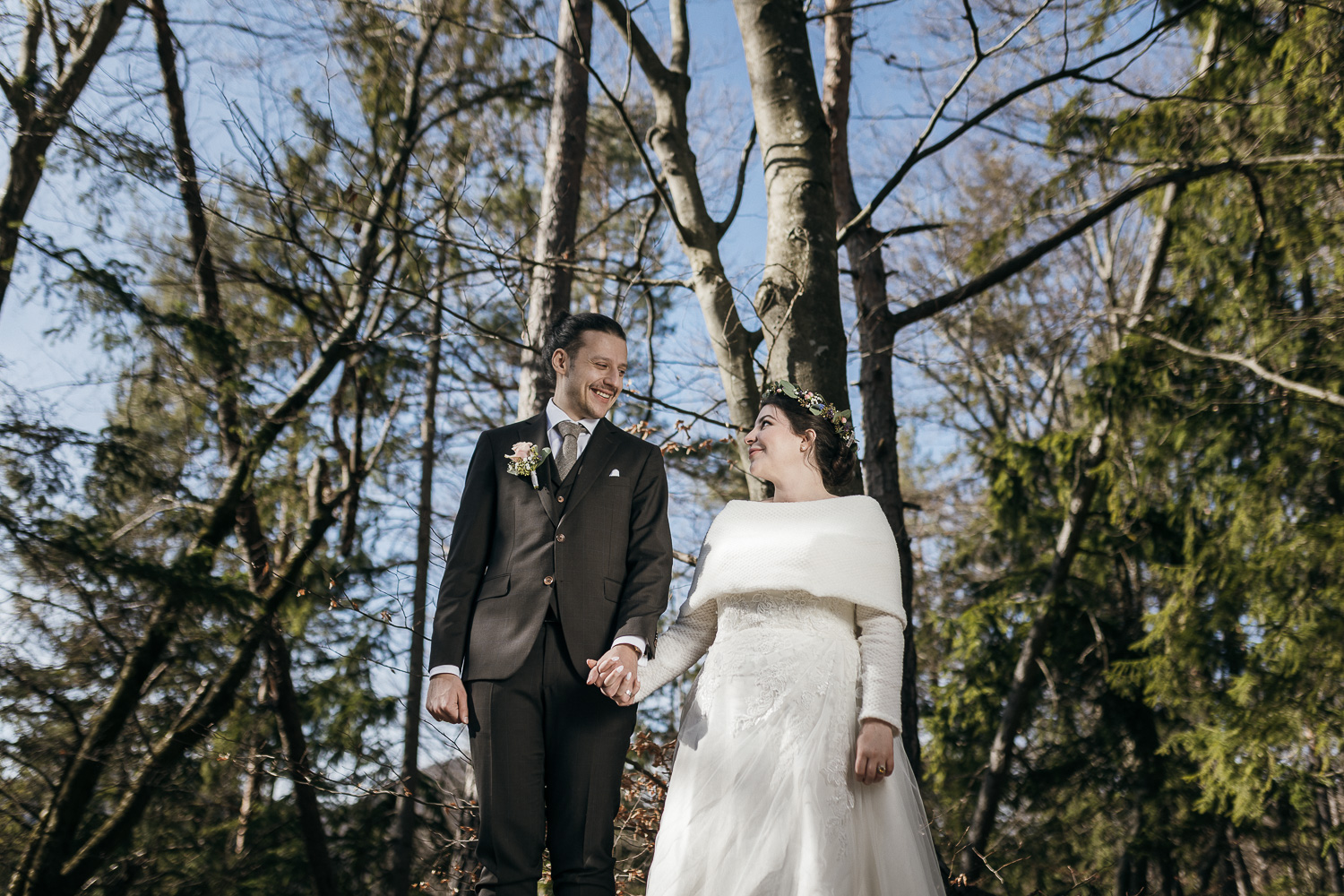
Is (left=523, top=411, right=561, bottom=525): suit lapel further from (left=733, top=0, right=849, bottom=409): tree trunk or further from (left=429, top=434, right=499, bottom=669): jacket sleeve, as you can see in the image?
(left=733, top=0, right=849, bottom=409): tree trunk

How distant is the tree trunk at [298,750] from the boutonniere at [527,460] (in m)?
5.84

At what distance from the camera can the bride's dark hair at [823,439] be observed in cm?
303

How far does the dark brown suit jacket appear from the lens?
249 cm

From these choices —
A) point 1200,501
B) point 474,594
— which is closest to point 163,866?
point 474,594

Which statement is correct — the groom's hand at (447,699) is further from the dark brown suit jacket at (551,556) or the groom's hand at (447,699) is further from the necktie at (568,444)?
the necktie at (568,444)

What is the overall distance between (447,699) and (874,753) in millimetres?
1061

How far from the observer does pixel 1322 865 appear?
33.2 feet

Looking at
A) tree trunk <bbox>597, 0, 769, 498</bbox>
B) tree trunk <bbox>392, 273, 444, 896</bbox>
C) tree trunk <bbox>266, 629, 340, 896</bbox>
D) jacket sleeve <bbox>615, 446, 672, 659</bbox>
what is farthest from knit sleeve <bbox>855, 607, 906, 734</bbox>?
tree trunk <bbox>266, 629, 340, 896</bbox>

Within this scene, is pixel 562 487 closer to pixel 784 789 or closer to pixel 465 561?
pixel 465 561

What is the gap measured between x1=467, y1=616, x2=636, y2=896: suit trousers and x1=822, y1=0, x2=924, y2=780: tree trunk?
3221mm

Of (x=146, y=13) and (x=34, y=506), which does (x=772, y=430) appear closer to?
(x=34, y=506)

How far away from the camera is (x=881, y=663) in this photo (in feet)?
8.48

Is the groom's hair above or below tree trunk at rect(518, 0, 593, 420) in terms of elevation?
below

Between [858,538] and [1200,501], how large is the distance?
25.4 feet
